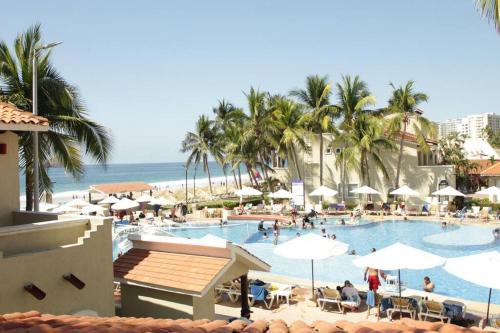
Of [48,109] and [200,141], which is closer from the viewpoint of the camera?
[48,109]

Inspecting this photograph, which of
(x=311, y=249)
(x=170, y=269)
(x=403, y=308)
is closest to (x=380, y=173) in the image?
(x=311, y=249)

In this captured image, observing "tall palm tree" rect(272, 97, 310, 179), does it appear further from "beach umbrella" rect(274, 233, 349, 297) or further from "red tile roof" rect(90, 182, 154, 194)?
"beach umbrella" rect(274, 233, 349, 297)

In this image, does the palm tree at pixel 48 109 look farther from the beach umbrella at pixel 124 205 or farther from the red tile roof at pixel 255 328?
the beach umbrella at pixel 124 205

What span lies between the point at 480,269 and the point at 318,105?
3028cm

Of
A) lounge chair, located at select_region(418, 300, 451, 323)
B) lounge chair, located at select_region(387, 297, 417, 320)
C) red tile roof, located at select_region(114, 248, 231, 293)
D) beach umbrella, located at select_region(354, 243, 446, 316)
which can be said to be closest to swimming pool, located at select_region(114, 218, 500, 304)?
lounge chair, located at select_region(418, 300, 451, 323)

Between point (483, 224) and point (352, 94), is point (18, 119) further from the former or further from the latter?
point (352, 94)

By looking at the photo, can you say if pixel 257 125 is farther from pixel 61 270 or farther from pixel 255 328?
pixel 255 328

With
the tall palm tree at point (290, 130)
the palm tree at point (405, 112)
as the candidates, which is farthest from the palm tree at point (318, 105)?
the palm tree at point (405, 112)

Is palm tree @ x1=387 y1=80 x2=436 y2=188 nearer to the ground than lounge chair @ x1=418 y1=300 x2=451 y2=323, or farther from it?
farther from it

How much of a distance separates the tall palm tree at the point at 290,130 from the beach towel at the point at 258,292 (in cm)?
2478

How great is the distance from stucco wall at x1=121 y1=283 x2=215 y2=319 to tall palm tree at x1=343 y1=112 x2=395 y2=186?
2649 centimetres

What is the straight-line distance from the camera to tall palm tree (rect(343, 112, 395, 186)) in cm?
3491

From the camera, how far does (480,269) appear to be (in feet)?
34.5

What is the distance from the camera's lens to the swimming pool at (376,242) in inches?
700
